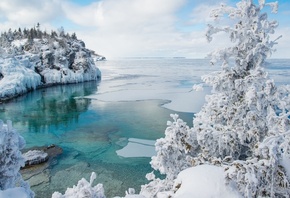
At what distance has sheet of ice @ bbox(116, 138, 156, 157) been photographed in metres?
16.4

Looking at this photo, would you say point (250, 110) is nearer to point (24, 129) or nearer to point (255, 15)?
point (255, 15)

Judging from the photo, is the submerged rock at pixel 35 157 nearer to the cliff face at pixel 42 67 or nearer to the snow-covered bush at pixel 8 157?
the snow-covered bush at pixel 8 157

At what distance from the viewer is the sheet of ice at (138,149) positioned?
16375 millimetres

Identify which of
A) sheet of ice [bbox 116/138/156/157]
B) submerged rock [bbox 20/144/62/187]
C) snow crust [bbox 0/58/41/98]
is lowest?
submerged rock [bbox 20/144/62/187]

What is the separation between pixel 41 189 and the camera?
12516 millimetres

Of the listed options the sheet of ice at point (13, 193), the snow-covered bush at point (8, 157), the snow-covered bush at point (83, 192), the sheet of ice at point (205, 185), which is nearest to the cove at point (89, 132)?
the snow-covered bush at point (8, 157)

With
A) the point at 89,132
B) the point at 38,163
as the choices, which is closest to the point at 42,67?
the point at 89,132

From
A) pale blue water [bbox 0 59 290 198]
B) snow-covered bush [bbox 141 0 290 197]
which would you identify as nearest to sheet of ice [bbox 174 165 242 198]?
snow-covered bush [bbox 141 0 290 197]

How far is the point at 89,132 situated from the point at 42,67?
39.3m

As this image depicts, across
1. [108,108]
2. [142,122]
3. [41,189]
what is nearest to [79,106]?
[108,108]

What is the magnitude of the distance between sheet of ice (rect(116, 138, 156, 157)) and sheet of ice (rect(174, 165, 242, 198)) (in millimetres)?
11585

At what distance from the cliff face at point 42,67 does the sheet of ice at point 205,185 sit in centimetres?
3945

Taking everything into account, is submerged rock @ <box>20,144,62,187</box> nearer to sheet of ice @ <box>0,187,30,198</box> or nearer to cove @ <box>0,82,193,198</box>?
cove @ <box>0,82,193,198</box>

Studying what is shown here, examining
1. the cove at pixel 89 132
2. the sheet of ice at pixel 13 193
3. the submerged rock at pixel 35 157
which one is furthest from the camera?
the submerged rock at pixel 35 157
